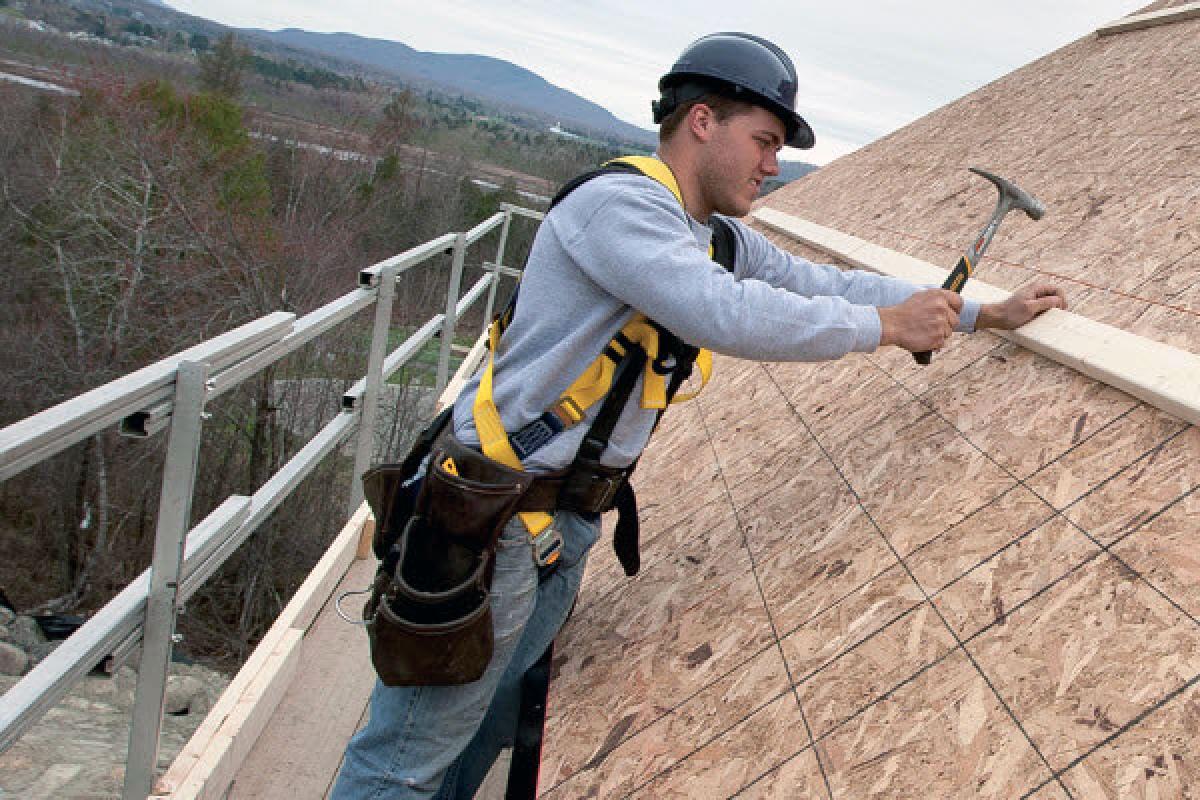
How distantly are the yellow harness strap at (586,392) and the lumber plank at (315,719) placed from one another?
145 centimetres

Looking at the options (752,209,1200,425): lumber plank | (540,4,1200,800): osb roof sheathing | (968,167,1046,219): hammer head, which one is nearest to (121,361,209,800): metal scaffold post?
(540,4,1200,800): osb roof sheathing

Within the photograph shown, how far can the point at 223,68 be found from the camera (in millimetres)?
51750

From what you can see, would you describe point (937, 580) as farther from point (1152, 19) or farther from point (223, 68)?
point (223, 68)

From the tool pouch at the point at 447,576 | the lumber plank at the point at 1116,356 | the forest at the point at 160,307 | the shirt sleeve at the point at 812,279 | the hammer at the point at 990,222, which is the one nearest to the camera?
the tool pouch at the point at 447,576

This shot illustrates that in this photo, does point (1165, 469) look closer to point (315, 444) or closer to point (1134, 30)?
point (315, 444)

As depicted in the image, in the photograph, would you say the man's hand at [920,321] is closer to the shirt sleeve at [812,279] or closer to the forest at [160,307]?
the shirt sleeve at [812,279]

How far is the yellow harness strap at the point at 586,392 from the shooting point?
240cm

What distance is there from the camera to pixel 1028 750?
1844 millimetres

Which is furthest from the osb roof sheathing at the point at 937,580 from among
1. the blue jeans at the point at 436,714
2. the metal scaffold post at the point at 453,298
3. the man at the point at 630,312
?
the metal scaffold post at the point at 453,298

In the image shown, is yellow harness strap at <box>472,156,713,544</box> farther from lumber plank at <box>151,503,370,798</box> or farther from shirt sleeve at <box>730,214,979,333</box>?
lumber plank at <box>151,503,370,798</box>

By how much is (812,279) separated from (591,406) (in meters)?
1.07

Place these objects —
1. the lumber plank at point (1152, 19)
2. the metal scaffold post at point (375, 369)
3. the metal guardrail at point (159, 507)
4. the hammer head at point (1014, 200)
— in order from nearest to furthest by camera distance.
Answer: the metal guardrail at point (159, 507) < the hammer head at point (1014, 200) < the metal scaffold post at point (375, 369) < the lumber plank at point (1152, 19)

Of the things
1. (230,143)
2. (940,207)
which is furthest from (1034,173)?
(230,143)

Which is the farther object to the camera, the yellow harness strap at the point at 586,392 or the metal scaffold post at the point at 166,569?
the yellow harness strap at the point at 586,392
